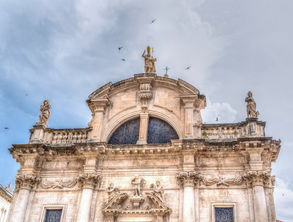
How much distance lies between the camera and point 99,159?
1872 centimetres

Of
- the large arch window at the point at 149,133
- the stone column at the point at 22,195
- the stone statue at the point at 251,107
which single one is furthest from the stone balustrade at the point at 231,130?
the stone column at the point at 22,195

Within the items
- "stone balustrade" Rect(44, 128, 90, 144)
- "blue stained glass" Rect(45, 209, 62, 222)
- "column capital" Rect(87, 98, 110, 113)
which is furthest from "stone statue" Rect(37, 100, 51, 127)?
"blue stained glass" Rect(45, 209, 62, 222)

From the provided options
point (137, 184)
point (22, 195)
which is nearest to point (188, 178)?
point (137, 184)

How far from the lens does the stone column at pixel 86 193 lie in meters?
17.1

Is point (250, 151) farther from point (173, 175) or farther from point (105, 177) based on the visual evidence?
point (105, 177)

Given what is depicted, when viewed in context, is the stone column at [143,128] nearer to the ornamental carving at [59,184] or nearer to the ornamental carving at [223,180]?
the ornamental carving at [223,180]

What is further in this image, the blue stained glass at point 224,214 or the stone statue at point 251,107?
the stone statue at point 251,107

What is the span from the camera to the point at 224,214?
54.0 ft

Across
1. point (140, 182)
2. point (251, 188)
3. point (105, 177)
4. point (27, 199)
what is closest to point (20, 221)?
point (27, 199)

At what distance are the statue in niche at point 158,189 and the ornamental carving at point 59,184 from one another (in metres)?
3.90

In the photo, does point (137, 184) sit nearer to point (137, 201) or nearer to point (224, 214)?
point (137, 201)

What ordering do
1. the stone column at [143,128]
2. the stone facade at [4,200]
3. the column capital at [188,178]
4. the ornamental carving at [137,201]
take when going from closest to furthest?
the ornamental carving at [137,201] < the column capital at [188,178] < the stone column at [143,128] < the stone facade at [4,200]

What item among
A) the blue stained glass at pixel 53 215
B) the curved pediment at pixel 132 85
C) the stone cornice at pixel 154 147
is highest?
the curved pediment at pixel 132 85

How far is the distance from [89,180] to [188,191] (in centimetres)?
470
